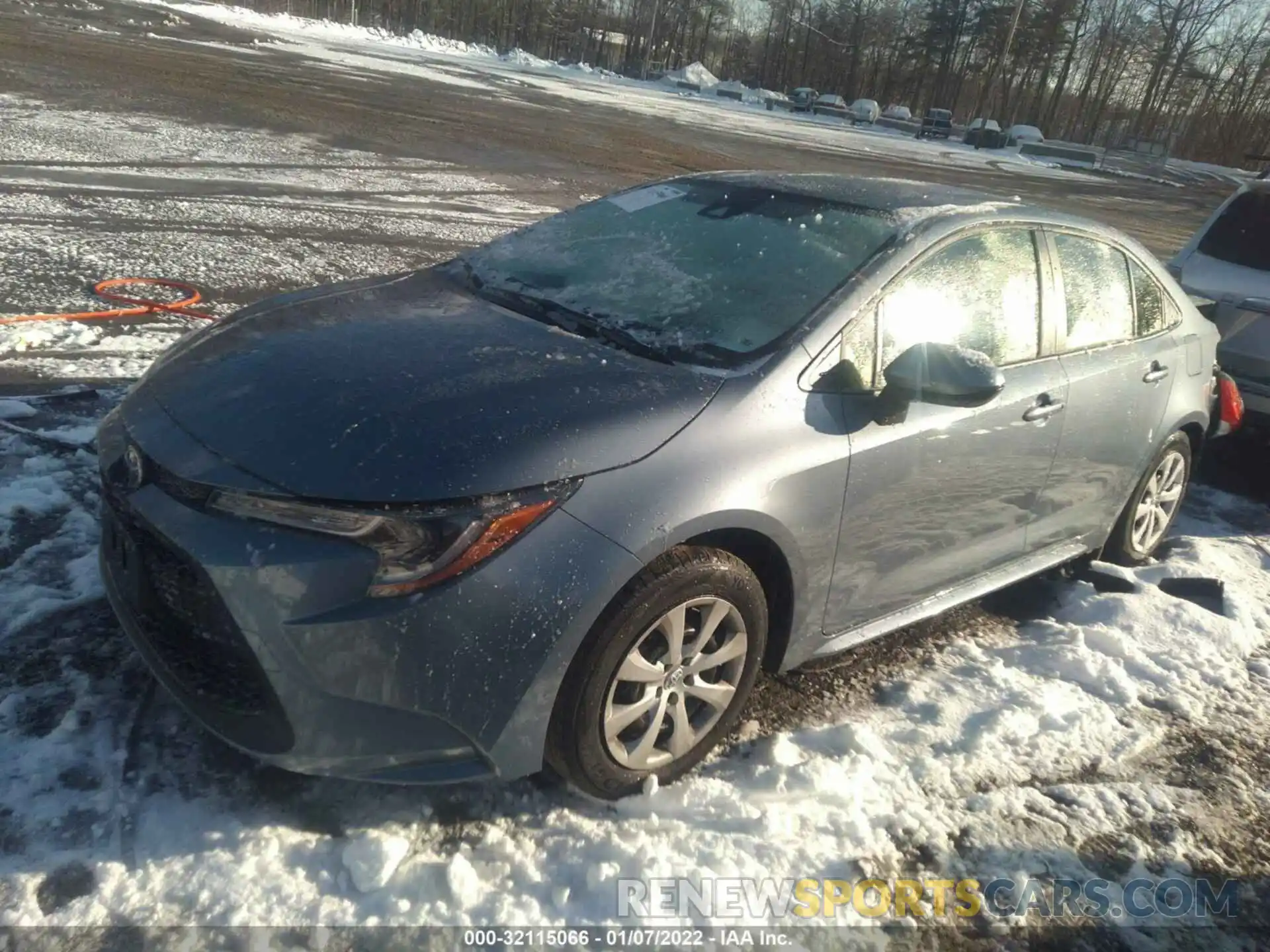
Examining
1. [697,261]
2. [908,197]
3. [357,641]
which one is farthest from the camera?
[908,197]

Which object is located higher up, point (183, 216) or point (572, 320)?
point (572, 320)

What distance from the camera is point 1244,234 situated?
6.56 meters

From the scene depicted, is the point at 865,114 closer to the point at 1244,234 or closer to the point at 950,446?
the point at 1244,234

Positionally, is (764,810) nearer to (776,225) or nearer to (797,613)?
(797,613)

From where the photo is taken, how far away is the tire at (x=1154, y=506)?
4.42 m

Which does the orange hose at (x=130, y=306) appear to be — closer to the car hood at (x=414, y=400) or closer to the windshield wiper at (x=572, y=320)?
the car hood at (x=414, y=400)

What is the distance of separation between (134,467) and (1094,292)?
3539 millimetres

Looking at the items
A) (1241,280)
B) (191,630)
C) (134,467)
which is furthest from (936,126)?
(191,630)

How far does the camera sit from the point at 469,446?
2361 mm

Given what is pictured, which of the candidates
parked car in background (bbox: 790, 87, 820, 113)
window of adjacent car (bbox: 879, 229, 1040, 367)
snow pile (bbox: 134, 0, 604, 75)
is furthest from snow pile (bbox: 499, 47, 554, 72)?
window of adjacent car (bbox: 879, 229, 1040, 367)

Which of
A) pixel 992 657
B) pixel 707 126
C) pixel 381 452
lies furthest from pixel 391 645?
pixel 707 126

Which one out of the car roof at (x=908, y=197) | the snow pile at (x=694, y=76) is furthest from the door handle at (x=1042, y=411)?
the snow pile at (x=694, y=76)

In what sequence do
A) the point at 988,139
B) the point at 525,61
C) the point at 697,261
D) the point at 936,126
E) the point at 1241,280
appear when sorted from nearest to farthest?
the point at 697,261 < the point at 1241,280 < the point at 988,139 < the point at 936,126 < the point at 525,61

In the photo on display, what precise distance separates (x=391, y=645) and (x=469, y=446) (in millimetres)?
505
